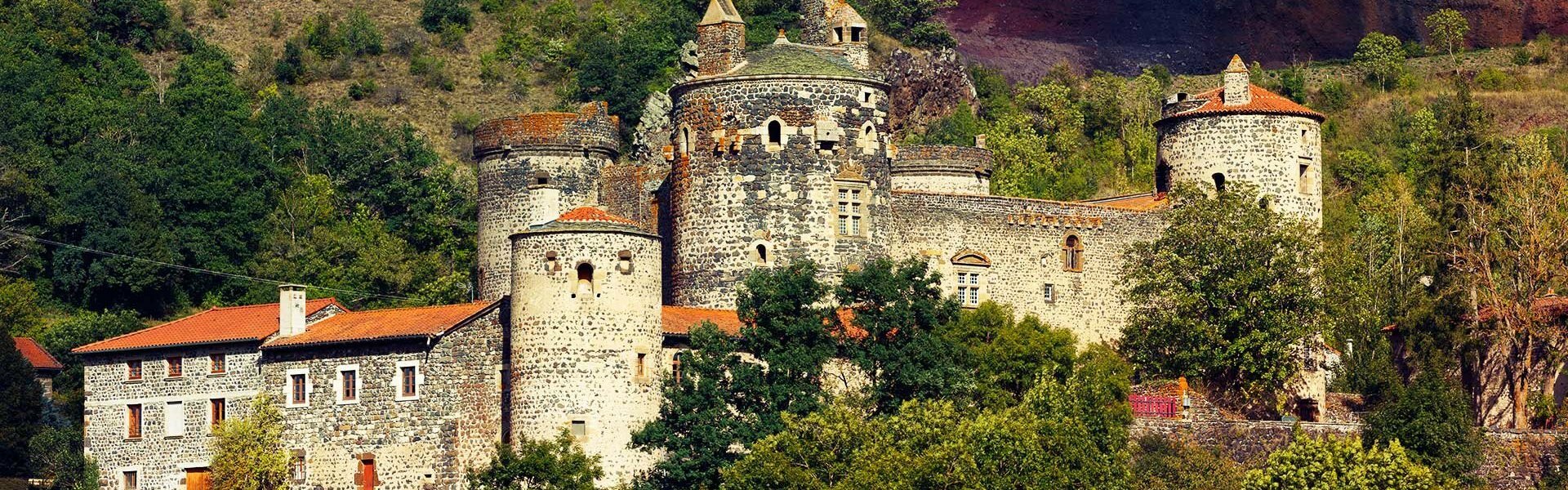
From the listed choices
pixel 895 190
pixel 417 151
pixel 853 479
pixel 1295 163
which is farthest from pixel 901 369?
pixel 417 151

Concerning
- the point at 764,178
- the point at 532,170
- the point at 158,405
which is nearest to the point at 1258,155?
the point at 764,178

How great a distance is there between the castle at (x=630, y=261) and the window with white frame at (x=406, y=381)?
0.04 meters

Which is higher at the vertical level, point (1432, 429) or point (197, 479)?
point (1432, 429)

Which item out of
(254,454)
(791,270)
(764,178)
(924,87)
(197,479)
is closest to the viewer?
(254,454)

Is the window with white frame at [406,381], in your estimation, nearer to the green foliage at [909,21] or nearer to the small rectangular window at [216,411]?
the small rectangular window at [216,411]

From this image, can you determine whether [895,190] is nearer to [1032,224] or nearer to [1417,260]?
[1032,224]

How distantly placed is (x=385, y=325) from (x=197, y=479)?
661 centimetres

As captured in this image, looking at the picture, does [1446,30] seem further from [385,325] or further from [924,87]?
[385,325]

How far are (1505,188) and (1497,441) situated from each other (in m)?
8.22

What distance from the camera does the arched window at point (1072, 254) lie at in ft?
266

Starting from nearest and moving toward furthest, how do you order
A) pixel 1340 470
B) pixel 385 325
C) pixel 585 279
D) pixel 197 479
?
pixel 1340 470
pixel 585 279
pixel 385 325
pixel 197 479

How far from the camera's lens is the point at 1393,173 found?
352ft

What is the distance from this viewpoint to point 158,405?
74875 millimetres

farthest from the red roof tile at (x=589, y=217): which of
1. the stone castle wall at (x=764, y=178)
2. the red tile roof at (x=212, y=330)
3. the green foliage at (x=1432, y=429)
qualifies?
the green foliage at (x=1432, y=429)
